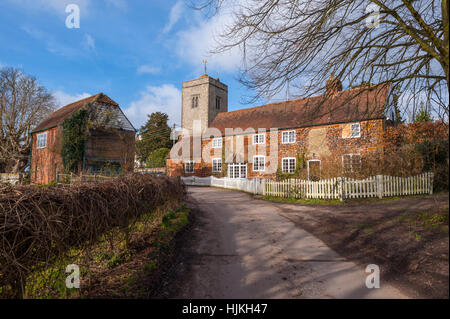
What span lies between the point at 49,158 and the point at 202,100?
21.6 metres

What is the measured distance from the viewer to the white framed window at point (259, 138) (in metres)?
24.5

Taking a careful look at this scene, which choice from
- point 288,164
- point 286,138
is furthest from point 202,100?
point 288,164

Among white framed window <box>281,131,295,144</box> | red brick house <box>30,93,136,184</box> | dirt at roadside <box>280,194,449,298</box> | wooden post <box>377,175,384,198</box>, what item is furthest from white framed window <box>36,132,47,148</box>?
dirt at roadside <box>280,194,449,298</box>

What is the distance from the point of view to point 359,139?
3619mm

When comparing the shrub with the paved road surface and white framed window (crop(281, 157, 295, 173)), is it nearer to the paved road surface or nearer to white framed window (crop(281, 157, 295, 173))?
the paved road surface

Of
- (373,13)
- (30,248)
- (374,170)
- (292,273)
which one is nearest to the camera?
(374,170)

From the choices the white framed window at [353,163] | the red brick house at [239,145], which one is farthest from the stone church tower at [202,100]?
the white framed window at [353,163]

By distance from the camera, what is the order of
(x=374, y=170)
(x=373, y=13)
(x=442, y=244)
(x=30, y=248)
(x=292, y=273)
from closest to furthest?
(x=442, y=244) → (x=374, y=170) → (x=30, y=248) → (x=373, y=13) → (x=292, y=273)

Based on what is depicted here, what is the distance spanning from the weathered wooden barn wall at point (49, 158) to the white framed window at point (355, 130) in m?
22.6

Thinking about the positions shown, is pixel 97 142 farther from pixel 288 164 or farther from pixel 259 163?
pixel 288 164
